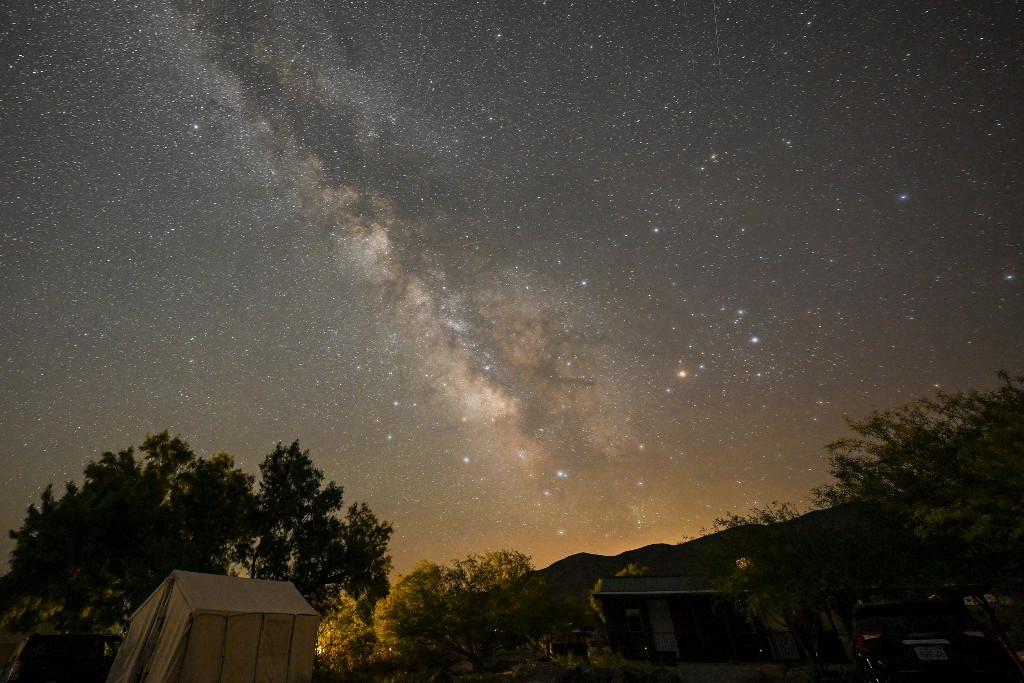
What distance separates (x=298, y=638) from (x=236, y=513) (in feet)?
49.0

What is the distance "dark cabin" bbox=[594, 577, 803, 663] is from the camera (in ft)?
72.9

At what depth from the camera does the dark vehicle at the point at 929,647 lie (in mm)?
6543

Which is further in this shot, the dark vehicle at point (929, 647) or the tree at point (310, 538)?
the tree at point (310, 538)

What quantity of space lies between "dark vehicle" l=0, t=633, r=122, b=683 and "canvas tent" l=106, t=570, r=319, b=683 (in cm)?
76

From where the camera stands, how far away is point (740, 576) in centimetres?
1500

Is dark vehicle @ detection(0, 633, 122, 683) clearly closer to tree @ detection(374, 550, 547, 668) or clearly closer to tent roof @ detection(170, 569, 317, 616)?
tent roof @ detection(170, 569, 317, 616)

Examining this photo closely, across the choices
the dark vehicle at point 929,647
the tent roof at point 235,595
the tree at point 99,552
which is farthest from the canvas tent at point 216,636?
the dark vehicle at point 929,647

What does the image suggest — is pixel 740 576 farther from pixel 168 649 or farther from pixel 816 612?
pixel 168 649

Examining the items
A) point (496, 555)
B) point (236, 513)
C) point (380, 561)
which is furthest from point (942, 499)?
point (236, 513)

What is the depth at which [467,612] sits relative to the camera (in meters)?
26.6

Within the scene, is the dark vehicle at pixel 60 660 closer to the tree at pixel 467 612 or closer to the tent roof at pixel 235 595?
the tent roof at pixel 235 595

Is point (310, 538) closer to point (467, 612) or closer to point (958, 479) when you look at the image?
point (467, 612)

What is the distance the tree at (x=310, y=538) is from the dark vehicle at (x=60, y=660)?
13.7 m

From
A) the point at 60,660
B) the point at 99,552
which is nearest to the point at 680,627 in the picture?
the point at 60,660
